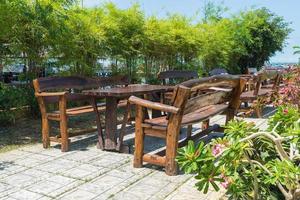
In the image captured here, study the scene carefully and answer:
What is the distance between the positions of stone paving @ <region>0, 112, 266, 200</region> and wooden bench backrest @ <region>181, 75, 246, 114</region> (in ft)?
2.71

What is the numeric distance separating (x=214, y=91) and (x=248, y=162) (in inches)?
97.7

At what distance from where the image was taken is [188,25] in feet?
42.3

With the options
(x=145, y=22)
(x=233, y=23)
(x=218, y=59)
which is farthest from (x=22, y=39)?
(x=233, y=23)

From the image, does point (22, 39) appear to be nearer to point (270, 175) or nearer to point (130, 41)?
point (130, 41)

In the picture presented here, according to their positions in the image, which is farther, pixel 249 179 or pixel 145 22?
pixel 145 22

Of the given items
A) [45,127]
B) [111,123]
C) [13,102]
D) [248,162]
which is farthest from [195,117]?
[13,102]

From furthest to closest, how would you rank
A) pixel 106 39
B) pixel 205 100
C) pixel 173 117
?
pixel 106 39 < pixel 205 100 < pixel 173 117

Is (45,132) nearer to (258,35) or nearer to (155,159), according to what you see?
(155,159)

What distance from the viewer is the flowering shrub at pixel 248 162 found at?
8.43 feet

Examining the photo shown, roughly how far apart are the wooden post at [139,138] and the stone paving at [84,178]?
0.10 metres

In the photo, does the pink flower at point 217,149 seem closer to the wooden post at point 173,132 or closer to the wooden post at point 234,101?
the wooden post at point 173,132

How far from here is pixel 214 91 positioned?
526 cm

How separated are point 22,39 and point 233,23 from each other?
14.1 meters

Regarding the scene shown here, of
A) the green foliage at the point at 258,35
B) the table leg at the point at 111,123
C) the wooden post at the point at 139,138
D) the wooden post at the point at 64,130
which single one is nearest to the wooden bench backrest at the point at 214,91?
the wooden post at the point at 139,138
